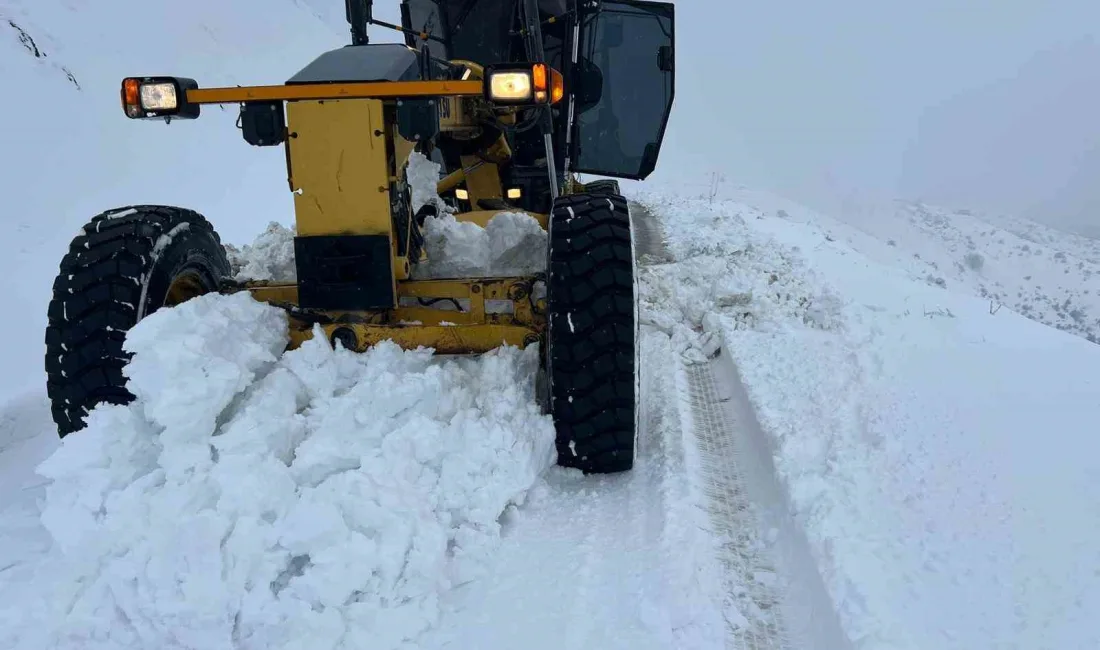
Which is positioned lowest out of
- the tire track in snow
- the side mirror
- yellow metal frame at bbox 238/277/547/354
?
the tire track in snow

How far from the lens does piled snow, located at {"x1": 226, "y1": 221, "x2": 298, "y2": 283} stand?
406 centimetres

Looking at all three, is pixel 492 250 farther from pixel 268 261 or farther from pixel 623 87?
pixel 623 87

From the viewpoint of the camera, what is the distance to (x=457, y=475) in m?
2.68

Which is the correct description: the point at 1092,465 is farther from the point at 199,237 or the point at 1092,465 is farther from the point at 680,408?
the point at 199,237

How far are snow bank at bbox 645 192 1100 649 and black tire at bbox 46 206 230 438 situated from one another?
2.76 meters

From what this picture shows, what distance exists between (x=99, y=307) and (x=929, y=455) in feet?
11.8

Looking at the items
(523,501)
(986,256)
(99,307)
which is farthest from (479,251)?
(986,256)

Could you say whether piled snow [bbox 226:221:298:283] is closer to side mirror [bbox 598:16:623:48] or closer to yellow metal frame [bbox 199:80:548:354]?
yellow metal frame [bbox 199:80:548:354]

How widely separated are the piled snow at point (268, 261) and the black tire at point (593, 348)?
1754mm

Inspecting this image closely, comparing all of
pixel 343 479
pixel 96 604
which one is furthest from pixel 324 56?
pixel 96 604

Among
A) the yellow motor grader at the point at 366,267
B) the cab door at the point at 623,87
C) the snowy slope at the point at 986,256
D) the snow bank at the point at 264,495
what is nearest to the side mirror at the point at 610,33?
the cab door at the point at 623,87

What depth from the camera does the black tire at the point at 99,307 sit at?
2803 mm

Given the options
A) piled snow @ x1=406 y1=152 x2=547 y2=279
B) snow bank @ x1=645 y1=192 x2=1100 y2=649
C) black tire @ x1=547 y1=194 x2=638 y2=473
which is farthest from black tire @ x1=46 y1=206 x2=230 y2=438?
snow bank @ x1=645 y1=192 x2=1100 y2=649

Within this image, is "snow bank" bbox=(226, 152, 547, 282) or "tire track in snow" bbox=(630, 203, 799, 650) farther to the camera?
"snow bank" bbox=(226, 152, 547, 282)
